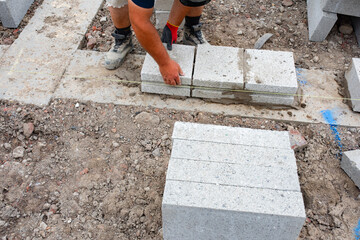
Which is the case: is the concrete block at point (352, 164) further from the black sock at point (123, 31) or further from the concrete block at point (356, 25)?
the black sock at point (123, 31)

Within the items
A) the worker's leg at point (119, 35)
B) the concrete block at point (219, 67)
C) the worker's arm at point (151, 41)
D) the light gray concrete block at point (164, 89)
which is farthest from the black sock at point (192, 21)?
the light gray concrete block at point (164, 89)

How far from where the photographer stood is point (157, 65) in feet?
11.5

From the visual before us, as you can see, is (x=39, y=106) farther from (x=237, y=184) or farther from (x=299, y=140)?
(x=299, y=140)

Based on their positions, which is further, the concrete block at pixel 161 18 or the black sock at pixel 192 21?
the concrete block at pixel 161 18

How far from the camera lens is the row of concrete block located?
344 centimetres

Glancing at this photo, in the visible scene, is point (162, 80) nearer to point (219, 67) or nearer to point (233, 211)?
point (219, 67)

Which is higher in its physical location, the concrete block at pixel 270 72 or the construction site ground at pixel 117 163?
the concrete block at pixel 270 72

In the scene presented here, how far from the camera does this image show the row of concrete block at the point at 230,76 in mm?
3441

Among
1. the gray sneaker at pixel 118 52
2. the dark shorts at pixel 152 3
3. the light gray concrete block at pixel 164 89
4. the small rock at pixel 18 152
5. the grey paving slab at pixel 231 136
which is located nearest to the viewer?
the grey paving slab at pixel 231 136

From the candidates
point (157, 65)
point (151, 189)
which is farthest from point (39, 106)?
point (151, 189)

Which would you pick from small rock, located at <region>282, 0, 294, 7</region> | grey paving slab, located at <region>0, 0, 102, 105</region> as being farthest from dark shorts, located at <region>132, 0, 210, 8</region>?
small rock, located at <region>282, 0, 294, 7</region>

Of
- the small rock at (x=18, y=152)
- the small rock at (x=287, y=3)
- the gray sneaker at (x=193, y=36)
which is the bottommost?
the small rock at (x=18, y=152)

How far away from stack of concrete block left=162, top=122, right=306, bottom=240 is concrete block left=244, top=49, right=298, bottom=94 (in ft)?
3.43

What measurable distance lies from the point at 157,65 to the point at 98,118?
0.86 metres
